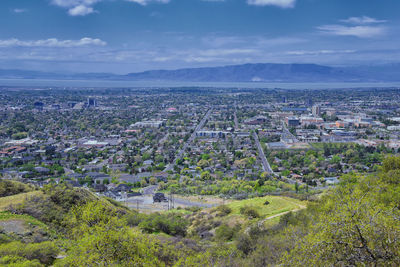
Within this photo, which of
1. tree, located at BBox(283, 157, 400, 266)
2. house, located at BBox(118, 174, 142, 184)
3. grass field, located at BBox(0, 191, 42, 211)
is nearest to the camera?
tree, located at BBox(283, 157, 400, 266)

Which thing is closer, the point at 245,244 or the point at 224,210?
the point at 245,244

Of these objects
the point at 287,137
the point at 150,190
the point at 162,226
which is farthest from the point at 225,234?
the point at 287,137

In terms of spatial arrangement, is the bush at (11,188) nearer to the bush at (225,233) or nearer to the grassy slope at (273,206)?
the bush at (225,233)

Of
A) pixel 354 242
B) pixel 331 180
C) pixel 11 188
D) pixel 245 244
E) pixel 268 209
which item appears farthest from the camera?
pixel 331 180

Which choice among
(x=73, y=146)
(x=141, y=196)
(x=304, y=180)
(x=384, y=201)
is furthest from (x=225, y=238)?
(x=73, y=146)

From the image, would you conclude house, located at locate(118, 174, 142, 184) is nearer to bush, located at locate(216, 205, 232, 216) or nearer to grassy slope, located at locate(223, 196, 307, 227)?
grassy slope, located at locate(223, 196, 307, 227)

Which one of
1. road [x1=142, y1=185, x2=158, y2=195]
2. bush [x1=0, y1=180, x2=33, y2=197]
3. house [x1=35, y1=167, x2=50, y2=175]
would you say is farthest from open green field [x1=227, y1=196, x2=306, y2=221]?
house [x1=35, y1=167, x2=50, y2=175]

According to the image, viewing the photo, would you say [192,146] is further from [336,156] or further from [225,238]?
[225,238]

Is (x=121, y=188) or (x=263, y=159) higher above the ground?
(x=263, y=159)

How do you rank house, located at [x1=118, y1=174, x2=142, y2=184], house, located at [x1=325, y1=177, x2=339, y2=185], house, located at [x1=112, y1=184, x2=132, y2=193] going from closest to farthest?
house, located at [x1=112, y1=184, x2=132, y2=193]
house, located at [x1=325, y1=177, x2=339, y2=185]
house, located at [x1=118, y1=174, x2=142, y2=184]

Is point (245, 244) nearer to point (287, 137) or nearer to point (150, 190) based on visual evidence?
point (150, 190)
